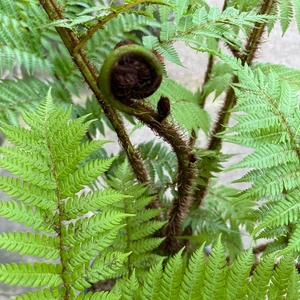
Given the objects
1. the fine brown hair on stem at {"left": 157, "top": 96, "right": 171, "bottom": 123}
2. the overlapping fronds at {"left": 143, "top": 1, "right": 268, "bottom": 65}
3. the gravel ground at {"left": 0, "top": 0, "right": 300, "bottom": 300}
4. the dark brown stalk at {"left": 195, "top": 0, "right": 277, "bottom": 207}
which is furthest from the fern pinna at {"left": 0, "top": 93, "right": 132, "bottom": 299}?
the gravel ground at {"left": 0, "top": 0, "right": 300, "bottom": 300}

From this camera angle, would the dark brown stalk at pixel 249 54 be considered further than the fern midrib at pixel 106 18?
Yes

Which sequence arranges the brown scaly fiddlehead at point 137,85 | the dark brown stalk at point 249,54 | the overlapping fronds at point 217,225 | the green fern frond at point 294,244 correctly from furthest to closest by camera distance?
the overlapping fronds at point 217,225 → the dark brown stalk at point 249,54 → the green fern frond at point 294,244 → the brown scaly fiddlehead at point 137,85

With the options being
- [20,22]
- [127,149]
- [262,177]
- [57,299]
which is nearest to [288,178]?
[262,177]

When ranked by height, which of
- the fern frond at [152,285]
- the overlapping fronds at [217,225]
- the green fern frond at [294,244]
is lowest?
the overlapping fronds at [217,225]

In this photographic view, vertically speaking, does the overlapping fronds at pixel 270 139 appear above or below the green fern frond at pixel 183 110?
above

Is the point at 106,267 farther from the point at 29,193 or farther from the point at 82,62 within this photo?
the point at 82,62

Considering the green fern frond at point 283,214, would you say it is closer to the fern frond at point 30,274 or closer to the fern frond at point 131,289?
the fern frond at point 131,289

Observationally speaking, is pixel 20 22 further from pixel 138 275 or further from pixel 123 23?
pixel 138 275

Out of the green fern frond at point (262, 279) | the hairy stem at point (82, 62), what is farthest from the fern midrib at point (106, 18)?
the green fern frond at point (262, 279)

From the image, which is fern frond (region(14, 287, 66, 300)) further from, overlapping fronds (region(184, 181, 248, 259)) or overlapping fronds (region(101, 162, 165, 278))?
overlapping fronds (region(184, 181, 248, 259))
